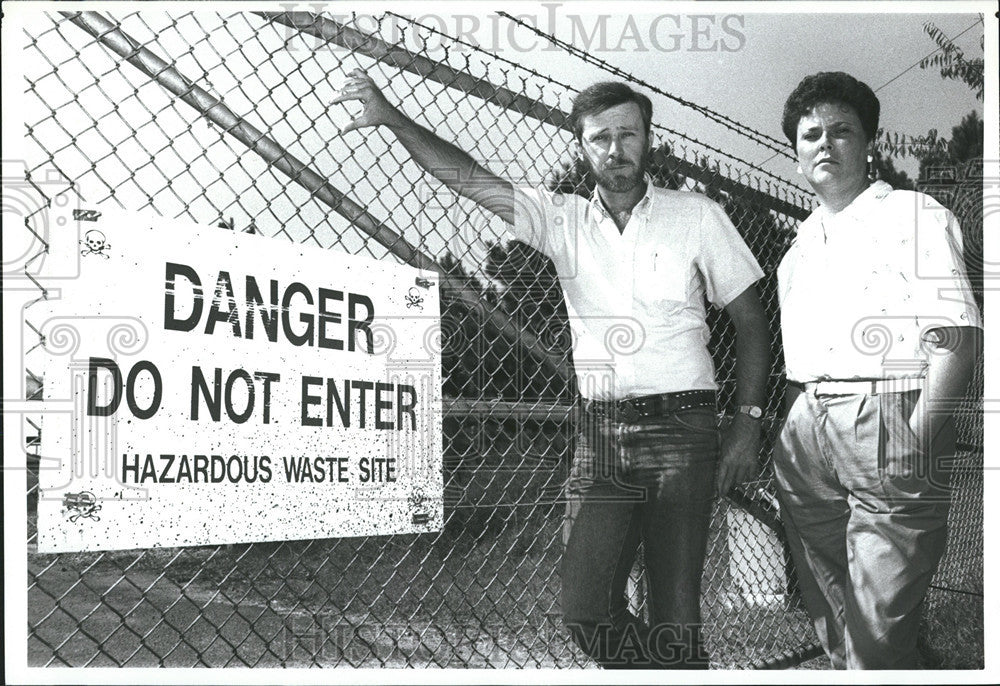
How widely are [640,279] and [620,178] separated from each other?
0.31m

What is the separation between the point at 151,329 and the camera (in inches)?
93.6

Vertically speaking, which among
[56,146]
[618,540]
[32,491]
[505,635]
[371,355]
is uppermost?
[56,146]

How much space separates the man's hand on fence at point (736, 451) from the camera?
2711mm

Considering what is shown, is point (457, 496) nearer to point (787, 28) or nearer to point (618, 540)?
point (618, 540)

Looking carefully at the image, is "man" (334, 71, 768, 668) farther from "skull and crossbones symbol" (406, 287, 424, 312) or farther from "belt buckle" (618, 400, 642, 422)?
"skull and crossbones symbol" (406, 287, 424, 312)

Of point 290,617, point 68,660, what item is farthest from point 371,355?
point 68,660

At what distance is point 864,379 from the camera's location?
266 cm

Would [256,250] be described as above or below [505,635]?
above

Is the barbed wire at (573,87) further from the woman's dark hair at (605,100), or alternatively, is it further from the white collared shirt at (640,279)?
the white collared shirt at (640,279)

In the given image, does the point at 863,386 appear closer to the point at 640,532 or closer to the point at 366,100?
the point at 640,532

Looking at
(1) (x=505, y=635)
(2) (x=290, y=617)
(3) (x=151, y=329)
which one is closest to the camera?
→ (3) (x=151, y=329)

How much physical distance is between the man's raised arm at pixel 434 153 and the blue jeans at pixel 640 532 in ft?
2.17

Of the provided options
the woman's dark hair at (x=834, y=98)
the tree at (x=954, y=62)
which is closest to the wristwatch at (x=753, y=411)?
the woman's dark hair at (x=834, y=98)

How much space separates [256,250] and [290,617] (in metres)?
0.99
